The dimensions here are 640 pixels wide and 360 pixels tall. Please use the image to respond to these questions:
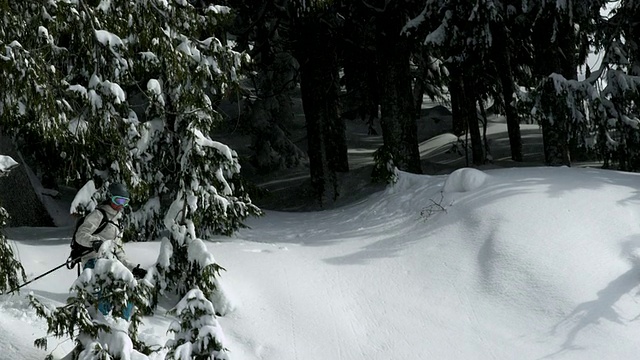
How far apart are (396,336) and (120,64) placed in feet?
14.0

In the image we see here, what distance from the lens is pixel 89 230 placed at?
8211 mm

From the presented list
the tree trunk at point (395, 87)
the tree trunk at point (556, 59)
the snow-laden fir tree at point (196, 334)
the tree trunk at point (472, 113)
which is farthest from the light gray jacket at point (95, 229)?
the tree trunk at point (472, 113)

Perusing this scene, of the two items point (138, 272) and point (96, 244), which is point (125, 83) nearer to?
point (138, 272)

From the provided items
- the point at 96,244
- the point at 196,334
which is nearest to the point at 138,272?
the point at 96,244

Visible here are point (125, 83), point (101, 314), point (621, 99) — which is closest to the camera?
point (101, 314)

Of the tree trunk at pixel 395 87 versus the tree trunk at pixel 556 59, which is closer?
the tree trunk at pixel 556 59

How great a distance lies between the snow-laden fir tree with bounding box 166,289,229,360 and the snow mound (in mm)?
5598

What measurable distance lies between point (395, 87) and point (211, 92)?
14.1ft

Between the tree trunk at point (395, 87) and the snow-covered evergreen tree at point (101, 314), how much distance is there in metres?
9.34

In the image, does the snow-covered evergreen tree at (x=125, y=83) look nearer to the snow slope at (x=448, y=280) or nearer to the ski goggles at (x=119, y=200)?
the ski goggles at (x=119, y=200)

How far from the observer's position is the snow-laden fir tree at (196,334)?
6961 millimetres

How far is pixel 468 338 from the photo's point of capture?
349 inches

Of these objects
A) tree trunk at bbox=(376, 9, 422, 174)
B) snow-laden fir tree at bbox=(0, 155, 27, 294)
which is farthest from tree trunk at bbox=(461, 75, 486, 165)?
snow-laden fir tree at bbox=(0, 155, 27, 294)

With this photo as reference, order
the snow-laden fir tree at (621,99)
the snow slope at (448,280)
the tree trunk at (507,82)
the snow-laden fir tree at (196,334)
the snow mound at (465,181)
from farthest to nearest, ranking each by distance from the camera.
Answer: the tree trunk at (507,82) → the snow-laden fir tree at (621,99) → the snow mound at (465,181) → the snow slope at (448,280) → the snow-laden fir tree at (196,334)
